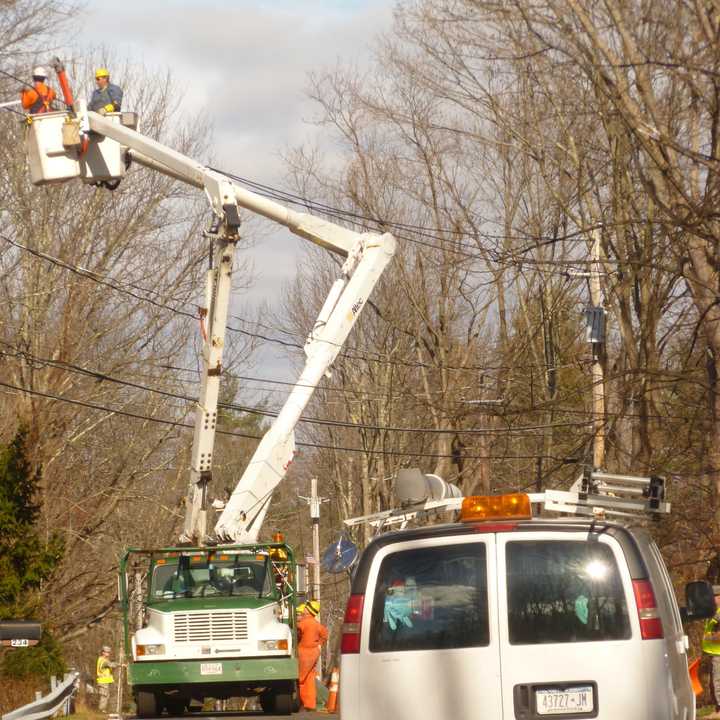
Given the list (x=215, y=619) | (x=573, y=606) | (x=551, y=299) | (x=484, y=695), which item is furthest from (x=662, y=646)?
(x=551, y=299)

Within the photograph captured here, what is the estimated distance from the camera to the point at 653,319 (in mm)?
26031

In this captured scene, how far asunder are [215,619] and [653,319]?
11817mm

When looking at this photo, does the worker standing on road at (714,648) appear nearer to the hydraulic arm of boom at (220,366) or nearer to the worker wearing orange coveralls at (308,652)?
the hydraulic arm of boom at (220,366)

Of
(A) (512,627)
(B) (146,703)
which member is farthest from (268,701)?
(A) (512,627)

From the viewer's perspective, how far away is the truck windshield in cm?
1870

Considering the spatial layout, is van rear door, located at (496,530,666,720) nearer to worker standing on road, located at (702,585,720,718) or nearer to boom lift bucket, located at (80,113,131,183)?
worker standing on road, located at (702,585,720,718)

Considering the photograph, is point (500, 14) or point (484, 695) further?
point (500, 14)

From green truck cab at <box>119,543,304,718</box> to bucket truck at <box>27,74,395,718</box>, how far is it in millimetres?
14

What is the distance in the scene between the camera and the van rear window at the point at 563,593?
7.59 m

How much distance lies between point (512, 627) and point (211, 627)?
36.3ft

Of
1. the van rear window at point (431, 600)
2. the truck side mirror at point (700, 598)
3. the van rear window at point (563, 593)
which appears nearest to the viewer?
the van rear window at point (563, 593)

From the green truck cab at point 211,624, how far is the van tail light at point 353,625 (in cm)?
1022

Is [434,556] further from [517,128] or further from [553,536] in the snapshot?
[517,128]

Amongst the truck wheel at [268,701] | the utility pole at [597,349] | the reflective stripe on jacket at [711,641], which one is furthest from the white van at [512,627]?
the utility pole at [597,349]
